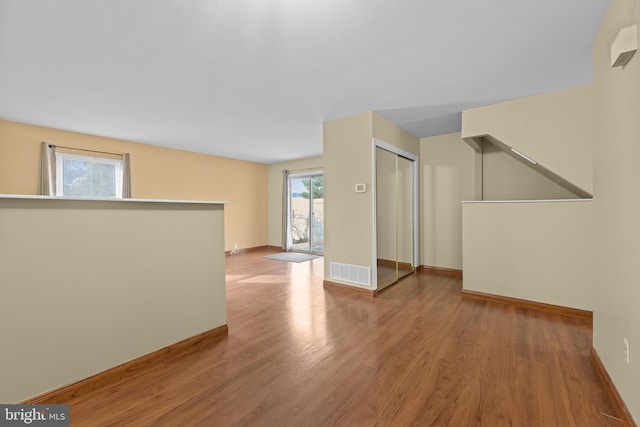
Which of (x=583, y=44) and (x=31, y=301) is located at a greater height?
(x=583, y=44)

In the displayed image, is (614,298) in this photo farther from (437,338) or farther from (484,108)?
(484,108)

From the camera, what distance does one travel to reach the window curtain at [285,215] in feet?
23.9

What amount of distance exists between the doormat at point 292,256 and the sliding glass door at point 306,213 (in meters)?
0.39

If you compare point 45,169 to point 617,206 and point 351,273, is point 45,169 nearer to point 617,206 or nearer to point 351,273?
point 351,273

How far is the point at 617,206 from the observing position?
158 centimetres

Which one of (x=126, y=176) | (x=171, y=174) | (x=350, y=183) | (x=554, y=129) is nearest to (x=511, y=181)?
(x=554, y=129)

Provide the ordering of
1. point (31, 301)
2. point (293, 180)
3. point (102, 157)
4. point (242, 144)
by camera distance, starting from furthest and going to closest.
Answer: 1. point (293, 180)
2. point (242, 144)
3. point (102, 157)
4. point (31, 301)

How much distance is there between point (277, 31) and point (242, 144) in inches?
146

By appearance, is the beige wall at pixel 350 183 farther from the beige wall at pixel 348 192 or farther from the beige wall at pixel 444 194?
the beige wall at pixel 444 194

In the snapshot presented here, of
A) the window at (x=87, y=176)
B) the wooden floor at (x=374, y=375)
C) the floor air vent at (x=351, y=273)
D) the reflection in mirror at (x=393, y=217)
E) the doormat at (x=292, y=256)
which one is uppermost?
the window at (x=87, y=176)

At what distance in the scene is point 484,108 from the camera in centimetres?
342

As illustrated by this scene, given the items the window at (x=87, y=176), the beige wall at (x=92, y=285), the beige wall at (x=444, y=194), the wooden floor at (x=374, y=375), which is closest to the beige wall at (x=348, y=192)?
the wooden floor at (x=374, y=375)

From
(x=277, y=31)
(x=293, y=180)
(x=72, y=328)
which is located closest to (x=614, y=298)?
(x=277, y=31)

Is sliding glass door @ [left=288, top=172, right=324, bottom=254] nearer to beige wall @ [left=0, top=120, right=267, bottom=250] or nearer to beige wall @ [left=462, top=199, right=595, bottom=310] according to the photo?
beige wall @ [left=0, top=120, right=267, bottom=250]
